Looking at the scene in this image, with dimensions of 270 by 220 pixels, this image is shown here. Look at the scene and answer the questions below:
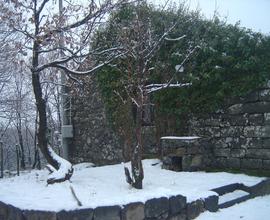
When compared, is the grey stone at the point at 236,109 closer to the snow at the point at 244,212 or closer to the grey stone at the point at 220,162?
the grey stone at the point at 220,162

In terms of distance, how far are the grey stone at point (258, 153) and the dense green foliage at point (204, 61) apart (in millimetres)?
1062

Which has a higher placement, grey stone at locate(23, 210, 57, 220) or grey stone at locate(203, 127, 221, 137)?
grey stone at locate(203, 127, 221, 137)

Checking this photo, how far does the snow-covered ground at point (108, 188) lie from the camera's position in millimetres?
5319

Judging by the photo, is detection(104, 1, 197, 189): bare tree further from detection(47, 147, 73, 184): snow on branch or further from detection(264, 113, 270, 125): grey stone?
detection(264, 113, 270, 125): grey stone

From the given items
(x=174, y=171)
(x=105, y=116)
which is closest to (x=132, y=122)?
(x=105, y=116)

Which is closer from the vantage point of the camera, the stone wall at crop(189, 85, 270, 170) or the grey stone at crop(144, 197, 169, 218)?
the grey stone at crop(144, 197, 169, 218)

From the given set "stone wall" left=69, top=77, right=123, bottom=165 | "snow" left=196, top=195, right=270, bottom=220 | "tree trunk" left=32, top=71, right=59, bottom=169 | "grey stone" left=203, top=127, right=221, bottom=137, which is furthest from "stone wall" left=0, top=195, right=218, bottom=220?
"stone wall" left=69, top=77, right=123, bottom=165

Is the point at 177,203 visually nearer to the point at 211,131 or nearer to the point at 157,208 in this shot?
the point at 157,208

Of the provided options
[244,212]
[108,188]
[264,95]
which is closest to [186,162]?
[264,95]

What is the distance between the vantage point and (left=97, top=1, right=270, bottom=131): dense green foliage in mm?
7953

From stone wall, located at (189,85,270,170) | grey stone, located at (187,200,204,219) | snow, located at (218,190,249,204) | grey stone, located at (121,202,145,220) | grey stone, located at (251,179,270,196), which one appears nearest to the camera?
grey stone, located at (121,202,145,220)

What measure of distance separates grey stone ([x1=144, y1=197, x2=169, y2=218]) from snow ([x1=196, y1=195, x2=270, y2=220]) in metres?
0.52

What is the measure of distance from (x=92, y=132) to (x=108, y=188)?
5052 millimetres

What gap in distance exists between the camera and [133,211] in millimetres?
5156
